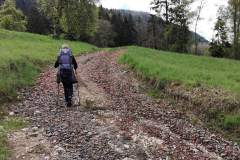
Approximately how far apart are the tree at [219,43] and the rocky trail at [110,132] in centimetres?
6304

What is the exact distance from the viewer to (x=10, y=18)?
316 ft

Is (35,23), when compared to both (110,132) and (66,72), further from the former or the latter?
(110,132)

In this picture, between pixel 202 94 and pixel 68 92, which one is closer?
pixel 68 92

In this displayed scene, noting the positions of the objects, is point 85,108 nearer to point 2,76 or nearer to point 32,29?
point 2,76

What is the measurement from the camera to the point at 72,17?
79250 mm

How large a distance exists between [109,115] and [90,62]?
2323 centimetres

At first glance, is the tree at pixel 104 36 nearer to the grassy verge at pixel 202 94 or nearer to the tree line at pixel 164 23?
the tree line at pixel 164 23

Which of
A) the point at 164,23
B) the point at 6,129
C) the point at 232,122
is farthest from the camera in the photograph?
the point at 164,23

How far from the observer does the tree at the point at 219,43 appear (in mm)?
83250

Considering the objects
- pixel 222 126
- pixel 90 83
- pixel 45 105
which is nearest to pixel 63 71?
pixel 45 105

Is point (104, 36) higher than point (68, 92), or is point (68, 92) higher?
point (104, 36)

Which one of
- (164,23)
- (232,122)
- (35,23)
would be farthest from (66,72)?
(35,23)

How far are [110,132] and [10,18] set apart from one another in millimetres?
86277

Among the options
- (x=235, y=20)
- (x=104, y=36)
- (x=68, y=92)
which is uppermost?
(x=235, y=20)
